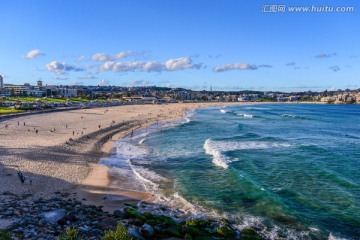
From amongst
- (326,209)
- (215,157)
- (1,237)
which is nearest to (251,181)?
(326,209)

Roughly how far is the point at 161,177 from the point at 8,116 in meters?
41.2

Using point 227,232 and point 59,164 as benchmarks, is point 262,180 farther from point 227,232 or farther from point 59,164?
point 59,164

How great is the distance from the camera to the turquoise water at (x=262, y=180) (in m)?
15.8

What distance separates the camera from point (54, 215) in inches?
528

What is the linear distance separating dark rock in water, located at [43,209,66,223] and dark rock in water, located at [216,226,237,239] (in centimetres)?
646

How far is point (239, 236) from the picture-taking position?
13766mm

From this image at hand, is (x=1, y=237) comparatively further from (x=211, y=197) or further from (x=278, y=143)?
(x=278, y=143)

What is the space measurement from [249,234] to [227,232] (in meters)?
0.92

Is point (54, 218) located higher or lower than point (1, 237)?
lower

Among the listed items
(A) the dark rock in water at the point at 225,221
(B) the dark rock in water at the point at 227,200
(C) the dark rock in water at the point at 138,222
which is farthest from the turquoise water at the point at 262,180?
(C) the dark rock in water at the point at 138,222

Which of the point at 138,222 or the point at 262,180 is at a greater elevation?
the point at 138,222

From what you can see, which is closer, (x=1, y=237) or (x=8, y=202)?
(x=1, y=237)

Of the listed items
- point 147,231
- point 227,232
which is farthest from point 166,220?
point 227,232

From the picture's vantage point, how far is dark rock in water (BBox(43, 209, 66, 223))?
13023 millimetres
